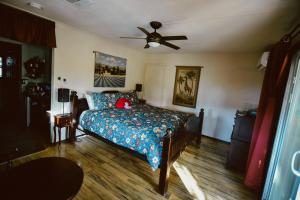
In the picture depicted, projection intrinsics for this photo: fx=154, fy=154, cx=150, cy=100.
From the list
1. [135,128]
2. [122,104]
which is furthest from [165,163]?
[122,104]

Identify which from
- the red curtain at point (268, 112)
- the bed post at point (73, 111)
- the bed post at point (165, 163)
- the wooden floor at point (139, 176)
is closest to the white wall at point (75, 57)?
the bed post at point (73, 111)

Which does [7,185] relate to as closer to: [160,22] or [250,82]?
[160,22]

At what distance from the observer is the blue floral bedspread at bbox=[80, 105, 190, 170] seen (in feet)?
7.27

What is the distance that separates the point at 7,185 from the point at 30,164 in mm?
Answer: 309

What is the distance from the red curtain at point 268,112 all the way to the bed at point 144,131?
1048mm

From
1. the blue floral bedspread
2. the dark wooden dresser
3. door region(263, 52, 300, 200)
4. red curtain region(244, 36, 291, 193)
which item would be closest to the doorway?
the blue floral bedspread

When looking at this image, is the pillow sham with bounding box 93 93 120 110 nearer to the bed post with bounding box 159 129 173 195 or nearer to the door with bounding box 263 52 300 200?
the bed post with bounding box 159 129 173 195

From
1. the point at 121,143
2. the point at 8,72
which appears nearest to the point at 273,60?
the point at 121,143

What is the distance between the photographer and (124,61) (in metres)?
4.48

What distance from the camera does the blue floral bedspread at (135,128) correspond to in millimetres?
2215

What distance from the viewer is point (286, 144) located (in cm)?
177

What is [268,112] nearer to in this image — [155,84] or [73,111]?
[73,111]

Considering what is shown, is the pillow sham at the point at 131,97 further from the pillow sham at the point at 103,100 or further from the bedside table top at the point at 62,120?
the bedside table top at the point at 62,120

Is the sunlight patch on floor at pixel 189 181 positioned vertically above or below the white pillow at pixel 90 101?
below
